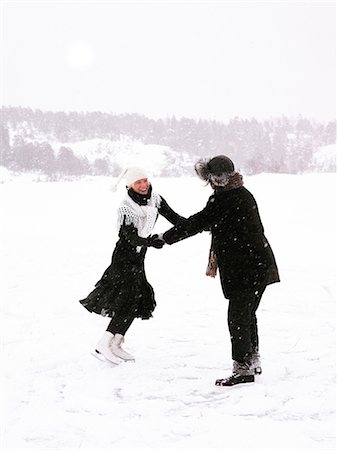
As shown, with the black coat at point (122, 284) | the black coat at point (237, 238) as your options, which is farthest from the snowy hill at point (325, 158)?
the black coat at point (237, 238)

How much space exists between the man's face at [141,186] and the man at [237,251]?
758 millimetres

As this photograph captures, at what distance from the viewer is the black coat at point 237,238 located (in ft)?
14.4

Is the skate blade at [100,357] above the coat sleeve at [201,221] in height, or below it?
below

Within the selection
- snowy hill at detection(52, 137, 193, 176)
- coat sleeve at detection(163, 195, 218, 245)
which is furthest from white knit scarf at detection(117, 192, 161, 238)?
snowy hill at detection(52, 137, 193, 176)

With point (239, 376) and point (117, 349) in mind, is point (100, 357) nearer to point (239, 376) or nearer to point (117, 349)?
point (117, 349)

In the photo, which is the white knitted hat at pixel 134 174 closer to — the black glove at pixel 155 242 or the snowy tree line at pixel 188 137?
the black glove at pixel 155 242

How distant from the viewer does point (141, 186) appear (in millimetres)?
5047

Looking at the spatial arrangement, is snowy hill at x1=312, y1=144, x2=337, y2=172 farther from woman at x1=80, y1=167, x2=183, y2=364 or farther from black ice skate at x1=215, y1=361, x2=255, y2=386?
black ice skate at x1=215, y1=361, x2=255, y2=386

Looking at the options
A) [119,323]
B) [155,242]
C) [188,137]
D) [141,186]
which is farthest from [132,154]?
[155,242]

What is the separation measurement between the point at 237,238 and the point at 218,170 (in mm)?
602

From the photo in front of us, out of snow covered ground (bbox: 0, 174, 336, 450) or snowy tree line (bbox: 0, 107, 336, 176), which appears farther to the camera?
snowy tree line (bbox: 0, 107, 336, 176)

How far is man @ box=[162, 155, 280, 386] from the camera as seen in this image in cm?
438

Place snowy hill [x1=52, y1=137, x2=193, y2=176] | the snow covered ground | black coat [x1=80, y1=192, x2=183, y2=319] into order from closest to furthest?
the snow covered ground < black coat [x1=80, y1=192, x2=183, y2=319] < snowy hill [x1=52, y1=137, x2=193, y2=176]

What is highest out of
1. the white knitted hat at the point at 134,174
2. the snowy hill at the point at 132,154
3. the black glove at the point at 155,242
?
the white knitted hat at the point at 134,174
